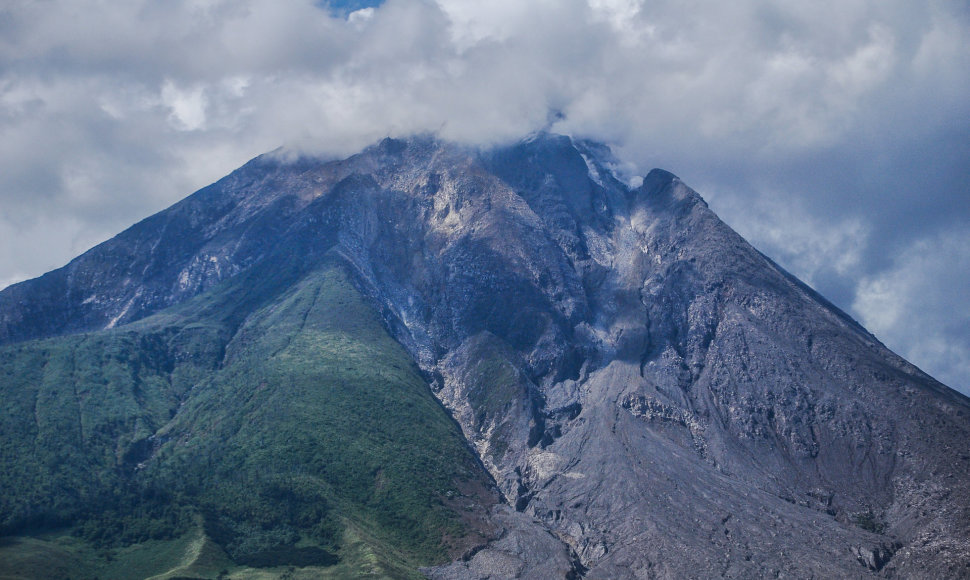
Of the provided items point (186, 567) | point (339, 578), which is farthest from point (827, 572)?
point (186, 567)

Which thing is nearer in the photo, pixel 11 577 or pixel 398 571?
pixel 11 577

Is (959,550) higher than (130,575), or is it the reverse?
(959,550)

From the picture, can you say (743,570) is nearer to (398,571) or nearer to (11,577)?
(398,571)

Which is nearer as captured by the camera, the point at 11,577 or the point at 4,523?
the point at 11,577

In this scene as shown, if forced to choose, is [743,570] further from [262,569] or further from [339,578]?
[262,569]

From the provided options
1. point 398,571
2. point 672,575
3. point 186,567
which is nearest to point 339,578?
point 398,571

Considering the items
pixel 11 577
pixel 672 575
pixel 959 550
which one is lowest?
pixel 11 577

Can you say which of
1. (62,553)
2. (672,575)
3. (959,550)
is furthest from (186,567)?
(959,550)

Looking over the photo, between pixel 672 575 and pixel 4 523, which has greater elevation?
pixel 672 575
